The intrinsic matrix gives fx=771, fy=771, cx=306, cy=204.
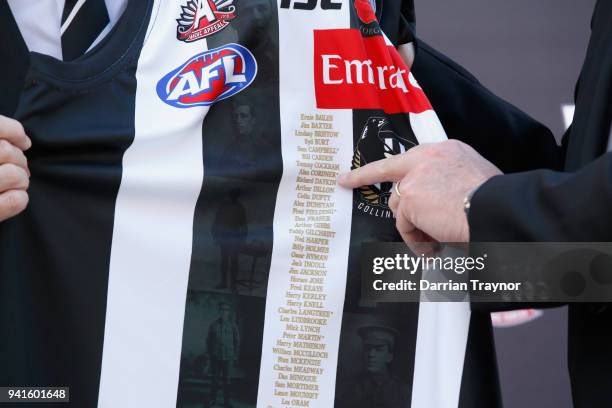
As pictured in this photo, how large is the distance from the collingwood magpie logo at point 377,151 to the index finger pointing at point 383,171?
0.02 m

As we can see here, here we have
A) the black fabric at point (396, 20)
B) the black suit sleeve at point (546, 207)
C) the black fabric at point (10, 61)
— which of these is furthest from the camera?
the black fabric at point (396, 20)

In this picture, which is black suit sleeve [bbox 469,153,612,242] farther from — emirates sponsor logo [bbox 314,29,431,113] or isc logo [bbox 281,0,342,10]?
isc logo [bbox 281,0,342,10]

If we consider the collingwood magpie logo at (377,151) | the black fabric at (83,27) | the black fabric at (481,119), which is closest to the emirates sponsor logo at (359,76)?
the collingwood magpie logo at (377,151)

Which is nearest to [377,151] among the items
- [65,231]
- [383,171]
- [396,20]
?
[383,171]

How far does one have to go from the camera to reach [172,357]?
0.83 metres

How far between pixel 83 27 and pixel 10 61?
9 cm

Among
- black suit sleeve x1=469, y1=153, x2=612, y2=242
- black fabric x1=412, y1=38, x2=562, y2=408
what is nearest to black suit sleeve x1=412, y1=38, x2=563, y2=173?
black fabric x1=412, y1=38, x2=562, y2=408

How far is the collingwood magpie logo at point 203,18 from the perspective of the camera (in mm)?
857

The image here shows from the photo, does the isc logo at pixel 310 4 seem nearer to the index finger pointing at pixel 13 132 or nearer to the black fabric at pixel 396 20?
the black fabric at pixel 396 20

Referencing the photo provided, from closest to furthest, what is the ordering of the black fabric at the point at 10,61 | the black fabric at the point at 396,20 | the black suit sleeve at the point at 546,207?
1. the black suit sleeve at the point at 546,207
2. the black fabric at the point at 10,61
3. the black fabric at the point at 396,20

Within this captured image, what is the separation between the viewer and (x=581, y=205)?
703mm

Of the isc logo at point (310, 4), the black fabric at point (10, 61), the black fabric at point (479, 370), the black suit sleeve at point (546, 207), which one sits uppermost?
the isc logo at point (310, 4)

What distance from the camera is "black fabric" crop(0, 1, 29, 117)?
2.61 ft

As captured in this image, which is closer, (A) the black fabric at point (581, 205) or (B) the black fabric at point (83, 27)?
(A) the black fabric at point (581, 205)
